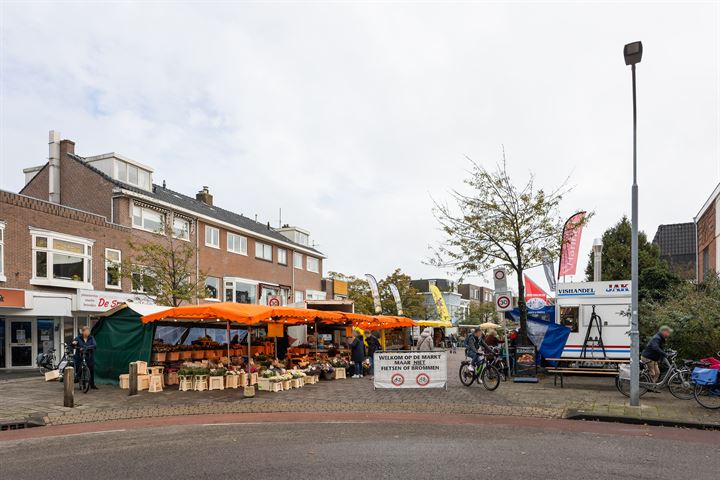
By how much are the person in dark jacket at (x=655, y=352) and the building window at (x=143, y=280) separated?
18.5 meters

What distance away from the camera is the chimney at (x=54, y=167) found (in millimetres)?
29047

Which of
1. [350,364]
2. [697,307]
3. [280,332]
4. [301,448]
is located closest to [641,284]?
[697,307]

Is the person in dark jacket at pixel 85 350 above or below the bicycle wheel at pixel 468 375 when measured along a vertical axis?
above

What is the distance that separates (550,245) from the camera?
20109 mm

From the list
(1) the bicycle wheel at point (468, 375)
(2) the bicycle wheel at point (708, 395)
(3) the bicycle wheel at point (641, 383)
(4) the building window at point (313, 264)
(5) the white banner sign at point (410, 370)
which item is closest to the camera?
(2) the bicycle wheel at point (708, 395)

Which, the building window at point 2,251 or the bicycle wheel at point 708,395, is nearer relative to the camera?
the bicycle wheel at point 708,395

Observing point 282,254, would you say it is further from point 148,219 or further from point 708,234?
point 708,234

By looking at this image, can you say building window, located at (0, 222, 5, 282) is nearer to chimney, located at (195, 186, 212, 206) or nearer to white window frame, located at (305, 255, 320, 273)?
chimney, located at (195, 186, 212, 206)

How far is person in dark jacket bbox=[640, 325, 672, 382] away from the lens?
13695 millimetres

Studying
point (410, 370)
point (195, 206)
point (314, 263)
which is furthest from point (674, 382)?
point (314, 263)


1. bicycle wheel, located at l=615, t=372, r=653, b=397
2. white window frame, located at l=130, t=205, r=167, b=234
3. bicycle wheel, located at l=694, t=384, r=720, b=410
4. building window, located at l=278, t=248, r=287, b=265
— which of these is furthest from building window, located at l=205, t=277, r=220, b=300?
bicycle wheel, located at l=694, t=384, r=720, b=410

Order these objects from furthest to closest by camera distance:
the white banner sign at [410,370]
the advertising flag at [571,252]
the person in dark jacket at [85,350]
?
1. the advertising flag at [571,252]
2. the person in dark jacket at [85,350]
3. the white banner sign at [410,370]

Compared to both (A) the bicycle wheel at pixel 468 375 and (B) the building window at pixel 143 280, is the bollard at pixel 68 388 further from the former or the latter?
(B) the building window at pixel 143 280

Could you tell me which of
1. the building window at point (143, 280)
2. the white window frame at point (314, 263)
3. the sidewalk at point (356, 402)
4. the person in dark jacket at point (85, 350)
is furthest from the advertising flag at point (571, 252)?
the white window frame at point (314, 263)
